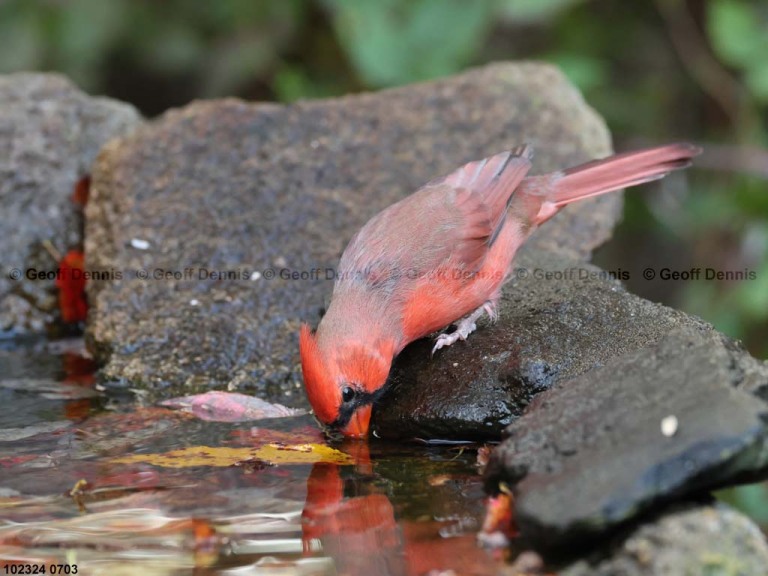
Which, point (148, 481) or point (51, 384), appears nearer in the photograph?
point (148, 481)

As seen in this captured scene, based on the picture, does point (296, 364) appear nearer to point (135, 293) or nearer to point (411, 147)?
point (135, 293)

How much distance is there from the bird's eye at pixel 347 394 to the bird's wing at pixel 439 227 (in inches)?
20.4

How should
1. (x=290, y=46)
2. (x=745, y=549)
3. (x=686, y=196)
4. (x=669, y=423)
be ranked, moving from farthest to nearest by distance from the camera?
(x=290, y=46) < (x=686, y=196) < (x=669, y=423) < (x=745, y=549)

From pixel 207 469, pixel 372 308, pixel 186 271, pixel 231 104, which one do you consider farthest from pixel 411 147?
pixel 207 469

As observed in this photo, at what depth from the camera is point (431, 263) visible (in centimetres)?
425

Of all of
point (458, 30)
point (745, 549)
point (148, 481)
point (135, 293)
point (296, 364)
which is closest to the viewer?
point (745, 549)

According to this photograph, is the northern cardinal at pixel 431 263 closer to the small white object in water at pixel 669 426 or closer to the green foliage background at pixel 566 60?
the small white object in water at pixel 669 426

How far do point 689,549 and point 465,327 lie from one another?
1960 millimetres

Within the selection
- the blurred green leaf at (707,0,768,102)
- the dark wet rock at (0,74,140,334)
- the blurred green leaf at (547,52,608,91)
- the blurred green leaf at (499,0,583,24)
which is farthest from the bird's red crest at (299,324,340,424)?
the blurred green leaf at (707,0,768,102)

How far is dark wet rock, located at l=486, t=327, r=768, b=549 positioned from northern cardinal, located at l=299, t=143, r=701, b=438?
3.10 feet

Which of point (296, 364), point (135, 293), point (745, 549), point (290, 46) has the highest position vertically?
point (290, 46)

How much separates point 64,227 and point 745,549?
170 inches

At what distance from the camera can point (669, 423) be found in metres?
2.60
